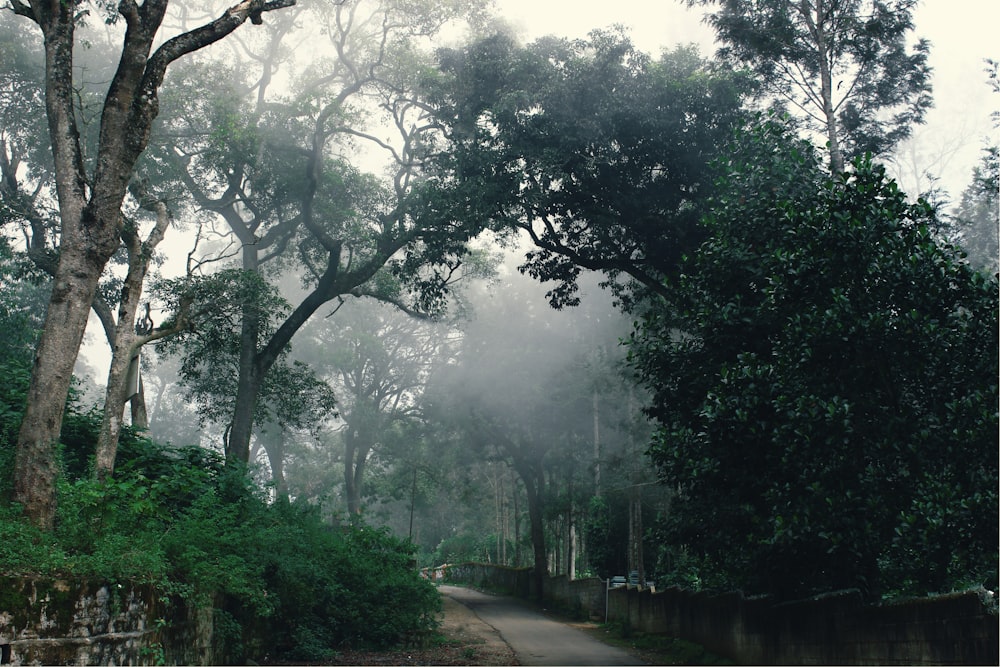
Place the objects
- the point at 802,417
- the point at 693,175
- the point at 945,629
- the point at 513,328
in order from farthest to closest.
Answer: the point at 513,328 < the point at 693,175 < the point at 802,417 < the point at 945,629

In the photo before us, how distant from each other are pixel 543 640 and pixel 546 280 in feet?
26.8

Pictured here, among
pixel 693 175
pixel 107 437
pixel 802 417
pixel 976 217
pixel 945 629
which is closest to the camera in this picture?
pixel 945 629

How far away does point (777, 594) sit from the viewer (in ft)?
35.6

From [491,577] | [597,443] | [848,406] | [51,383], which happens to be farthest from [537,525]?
[51,383]

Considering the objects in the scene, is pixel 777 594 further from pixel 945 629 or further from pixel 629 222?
pixel 629 222

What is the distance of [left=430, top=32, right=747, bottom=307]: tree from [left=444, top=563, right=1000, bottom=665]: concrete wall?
6.07 meters

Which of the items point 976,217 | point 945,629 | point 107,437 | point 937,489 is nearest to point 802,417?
point 937,489

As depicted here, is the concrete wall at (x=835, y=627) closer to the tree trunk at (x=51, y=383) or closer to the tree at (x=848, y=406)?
the tree at (x=848, y=406)

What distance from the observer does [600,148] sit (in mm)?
14938

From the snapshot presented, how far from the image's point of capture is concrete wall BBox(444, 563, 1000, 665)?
654cm

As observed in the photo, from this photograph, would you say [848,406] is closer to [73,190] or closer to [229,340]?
[73,190]

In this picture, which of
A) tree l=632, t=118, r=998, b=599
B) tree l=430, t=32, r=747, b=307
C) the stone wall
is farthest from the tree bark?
the stone wall

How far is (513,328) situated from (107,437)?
2561 cm

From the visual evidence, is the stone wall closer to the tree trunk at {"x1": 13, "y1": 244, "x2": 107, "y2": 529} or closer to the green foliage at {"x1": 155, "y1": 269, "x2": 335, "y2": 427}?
the green foliage at {"x1": 155, "y1": 269, "x2": 335, "y2": 427}
